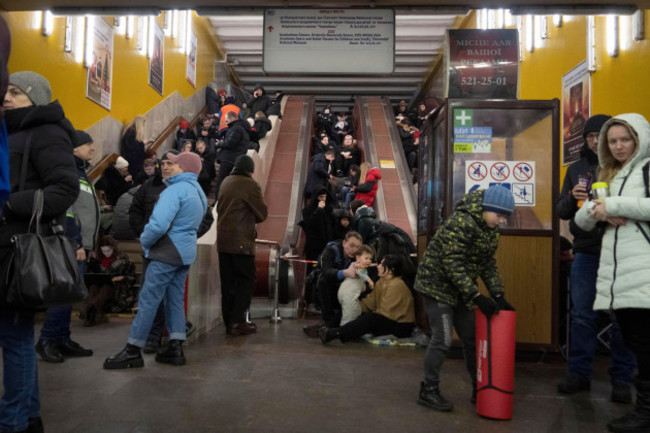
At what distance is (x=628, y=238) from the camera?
306cm

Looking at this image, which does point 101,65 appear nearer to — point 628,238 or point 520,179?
point 520,179

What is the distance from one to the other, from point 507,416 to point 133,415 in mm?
2124

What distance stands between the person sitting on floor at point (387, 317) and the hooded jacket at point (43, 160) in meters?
3.48

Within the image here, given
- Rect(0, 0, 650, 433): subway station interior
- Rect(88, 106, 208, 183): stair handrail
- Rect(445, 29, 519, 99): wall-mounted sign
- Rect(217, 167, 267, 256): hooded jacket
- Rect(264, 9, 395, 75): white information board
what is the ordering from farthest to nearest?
Rect(88, 106, 208, 183): stair handrail → Rect(445, 29, 519, 99): wall-mounted sign → Rect(264, 9, 395, 75): white information board → Rect(217, 167, 267, 256): hooded jacket → Rect(0, 0, 650, 433): subway station interior

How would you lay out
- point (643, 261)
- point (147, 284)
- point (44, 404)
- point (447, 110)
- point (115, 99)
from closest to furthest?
point (643, 261) → point (44, 404) → point (147, 284) → point (447, 110) → point (115, 99)

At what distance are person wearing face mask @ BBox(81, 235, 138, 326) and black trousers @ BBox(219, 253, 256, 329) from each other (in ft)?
5.40

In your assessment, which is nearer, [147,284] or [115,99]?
[147,284]

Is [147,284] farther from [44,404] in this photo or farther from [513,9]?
[513,9]

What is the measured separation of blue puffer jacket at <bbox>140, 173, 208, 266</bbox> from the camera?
4363 millimetres

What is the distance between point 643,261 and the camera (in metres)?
2.96

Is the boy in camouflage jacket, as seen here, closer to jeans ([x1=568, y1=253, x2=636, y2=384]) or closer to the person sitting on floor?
jeans ([x1=568, y1=253, x2=636, y2=384])

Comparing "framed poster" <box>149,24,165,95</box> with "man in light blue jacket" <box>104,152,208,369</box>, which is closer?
"man in light blue jacket" <box>104,152,208,369</box>

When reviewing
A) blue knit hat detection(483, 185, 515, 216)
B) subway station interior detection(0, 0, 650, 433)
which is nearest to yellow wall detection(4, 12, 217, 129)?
subway station interior detection(0, 0, 650, 433)

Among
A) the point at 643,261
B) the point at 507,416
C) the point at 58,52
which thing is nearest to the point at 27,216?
the point at 507,416
